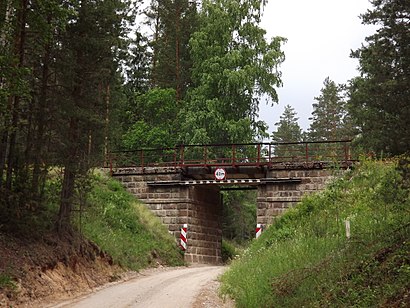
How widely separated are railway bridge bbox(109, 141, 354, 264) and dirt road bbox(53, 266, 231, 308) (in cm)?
803

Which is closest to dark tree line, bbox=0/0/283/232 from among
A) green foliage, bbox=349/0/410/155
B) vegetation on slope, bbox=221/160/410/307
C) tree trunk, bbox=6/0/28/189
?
tree trunk, bbox=6/0/28/189

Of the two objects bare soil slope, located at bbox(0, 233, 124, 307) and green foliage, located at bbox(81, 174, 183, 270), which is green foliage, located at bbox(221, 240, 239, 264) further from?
bare soil slope, located at bbox(0, 233, 124, 307)

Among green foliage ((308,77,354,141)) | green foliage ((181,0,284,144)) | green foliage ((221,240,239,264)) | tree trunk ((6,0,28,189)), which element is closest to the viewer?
tree trunk ((6,0,28,189))

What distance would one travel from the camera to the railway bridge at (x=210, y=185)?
25.0 m

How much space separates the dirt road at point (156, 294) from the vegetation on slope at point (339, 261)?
0.94 metres

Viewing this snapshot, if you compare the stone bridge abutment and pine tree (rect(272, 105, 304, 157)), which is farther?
pine tree (rect(272, 105, 304, 157))

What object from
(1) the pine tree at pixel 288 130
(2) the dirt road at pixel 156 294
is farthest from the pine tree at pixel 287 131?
(2) the dirt road at pixel 156 294

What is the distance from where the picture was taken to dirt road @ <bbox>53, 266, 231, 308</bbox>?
40.3 ft

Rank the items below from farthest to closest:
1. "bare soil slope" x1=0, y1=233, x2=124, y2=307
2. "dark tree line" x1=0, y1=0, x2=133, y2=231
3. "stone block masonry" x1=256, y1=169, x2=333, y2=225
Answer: "stone block masonry" x1=256, y1=169, x2=333, y2=225
"dark tree line" x1=0, y1=0, x2=133, y2=231
"bare soil slope" x1=0, y1=233, x2=124, y2=307

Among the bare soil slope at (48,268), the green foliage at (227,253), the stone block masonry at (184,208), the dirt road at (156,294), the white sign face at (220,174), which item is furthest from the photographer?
the green foliage at (227,253)

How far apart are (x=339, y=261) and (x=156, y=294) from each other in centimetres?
582

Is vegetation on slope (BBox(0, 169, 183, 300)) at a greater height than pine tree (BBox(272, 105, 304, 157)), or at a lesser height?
lesser

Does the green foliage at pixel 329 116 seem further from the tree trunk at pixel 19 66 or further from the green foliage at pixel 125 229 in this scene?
the tree trunk at pixel 19 66

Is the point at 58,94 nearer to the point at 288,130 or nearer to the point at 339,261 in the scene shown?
the point at 339,261
